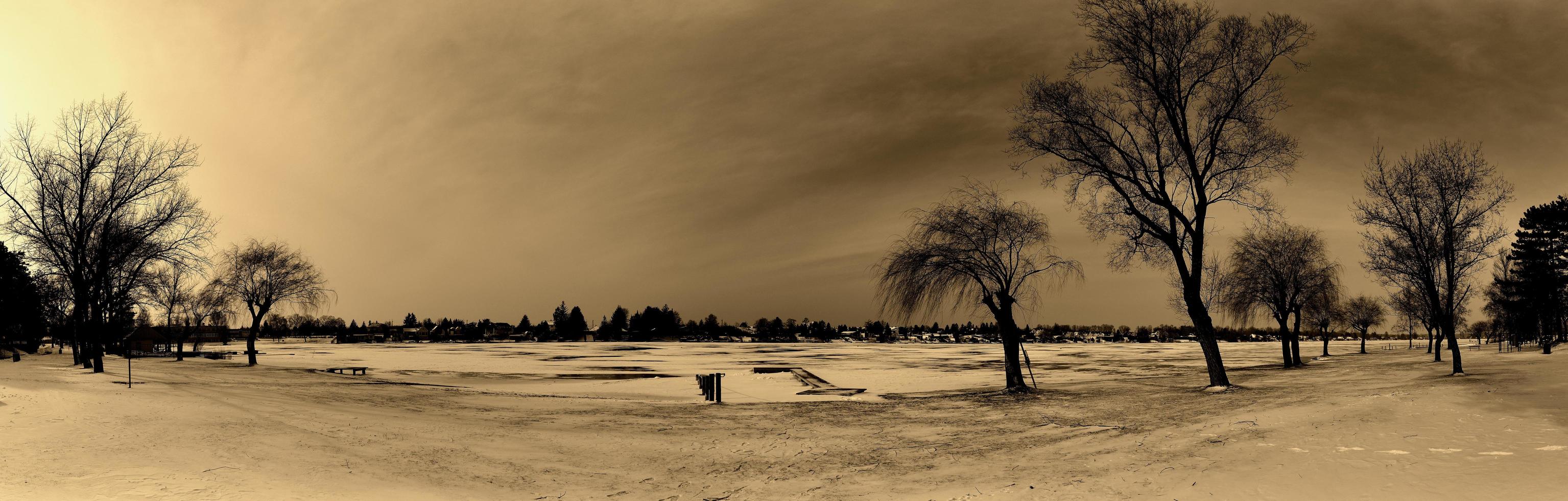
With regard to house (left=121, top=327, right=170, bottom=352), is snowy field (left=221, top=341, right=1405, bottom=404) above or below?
below

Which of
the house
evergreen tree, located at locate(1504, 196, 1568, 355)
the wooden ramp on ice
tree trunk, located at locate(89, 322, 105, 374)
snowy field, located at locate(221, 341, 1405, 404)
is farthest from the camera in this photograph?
the house

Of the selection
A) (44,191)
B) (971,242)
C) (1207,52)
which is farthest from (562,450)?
(44,191)

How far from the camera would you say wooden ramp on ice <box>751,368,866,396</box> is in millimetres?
31125

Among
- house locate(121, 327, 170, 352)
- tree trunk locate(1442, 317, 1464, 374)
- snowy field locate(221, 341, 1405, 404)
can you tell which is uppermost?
tree trunk locate(1442, 317, 1464, 374)

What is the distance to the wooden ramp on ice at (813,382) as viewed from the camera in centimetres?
3112

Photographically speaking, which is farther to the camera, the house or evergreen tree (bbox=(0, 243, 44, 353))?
the house

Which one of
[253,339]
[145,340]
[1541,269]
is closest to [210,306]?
[145,340]

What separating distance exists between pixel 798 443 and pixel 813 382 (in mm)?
21222

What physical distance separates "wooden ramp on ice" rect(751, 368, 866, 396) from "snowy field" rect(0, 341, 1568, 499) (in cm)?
321

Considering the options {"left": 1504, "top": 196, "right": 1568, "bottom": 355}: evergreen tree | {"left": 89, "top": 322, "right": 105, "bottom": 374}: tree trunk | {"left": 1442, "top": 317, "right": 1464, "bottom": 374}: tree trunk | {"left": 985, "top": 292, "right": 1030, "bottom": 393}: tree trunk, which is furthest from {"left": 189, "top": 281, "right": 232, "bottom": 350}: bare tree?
{"left": 1504, "top": 196, "right": 1568, "bottom": 355}: evergreen tree

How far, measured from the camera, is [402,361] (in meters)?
60.6

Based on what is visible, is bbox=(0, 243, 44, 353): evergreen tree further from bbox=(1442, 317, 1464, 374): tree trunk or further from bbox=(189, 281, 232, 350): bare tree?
bbox=(1442, 317, 1464, 374): tree trunk

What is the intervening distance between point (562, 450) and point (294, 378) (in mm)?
26651

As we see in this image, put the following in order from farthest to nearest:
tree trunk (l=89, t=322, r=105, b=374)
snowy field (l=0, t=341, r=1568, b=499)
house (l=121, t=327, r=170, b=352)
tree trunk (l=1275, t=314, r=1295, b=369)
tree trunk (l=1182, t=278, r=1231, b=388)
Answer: house (l=121, t=327, r=170, b=352), tree trunk (l=1275, t=314, r=1295, b=369), tree trunk (l=89, t=322, r=105, b=374), tree trunk (l=1182, t=278, r=1231, b=388), snowy field (l=0, t=341, r=1568, b=499)
